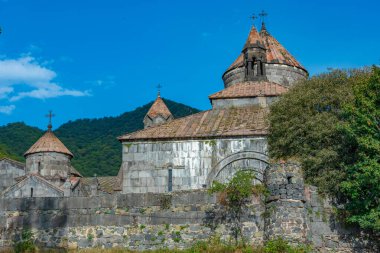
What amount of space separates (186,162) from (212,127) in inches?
59.5

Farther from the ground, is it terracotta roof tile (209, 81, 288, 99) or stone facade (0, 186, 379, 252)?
terracotta roof tile (209, 81, 288, 99)

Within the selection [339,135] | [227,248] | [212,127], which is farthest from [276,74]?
[227,248]

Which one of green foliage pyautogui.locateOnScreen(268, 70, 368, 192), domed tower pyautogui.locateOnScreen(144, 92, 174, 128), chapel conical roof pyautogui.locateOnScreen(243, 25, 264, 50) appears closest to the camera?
green foliage pyautogui.locateOnScreen(268, 70, 368, 192)

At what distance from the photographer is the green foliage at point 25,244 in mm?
12633

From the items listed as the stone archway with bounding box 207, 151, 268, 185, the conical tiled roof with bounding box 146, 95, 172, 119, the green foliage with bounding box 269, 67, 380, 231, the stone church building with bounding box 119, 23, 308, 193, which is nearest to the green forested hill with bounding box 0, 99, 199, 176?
the conical tiled roof with bounding box 146, 95, 172, 119

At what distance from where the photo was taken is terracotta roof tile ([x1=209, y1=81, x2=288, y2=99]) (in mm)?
21344

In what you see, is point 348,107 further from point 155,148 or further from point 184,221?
point 155,148

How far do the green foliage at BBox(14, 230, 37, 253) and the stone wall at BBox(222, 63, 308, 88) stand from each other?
49.4 feet

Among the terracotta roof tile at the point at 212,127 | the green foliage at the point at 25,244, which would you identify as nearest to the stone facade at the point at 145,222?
the green foliage at the point at 25,244

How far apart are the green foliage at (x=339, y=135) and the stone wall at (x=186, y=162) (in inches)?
84.5

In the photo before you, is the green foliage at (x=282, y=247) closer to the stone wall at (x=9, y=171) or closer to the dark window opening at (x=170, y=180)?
the dark window opening at (x=170, y=180)

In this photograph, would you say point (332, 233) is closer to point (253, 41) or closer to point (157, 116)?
point (253, 41)

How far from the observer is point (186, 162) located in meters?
19.0

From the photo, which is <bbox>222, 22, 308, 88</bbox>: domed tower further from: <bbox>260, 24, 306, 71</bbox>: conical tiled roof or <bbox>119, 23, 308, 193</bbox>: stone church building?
<bbox>119, 23, 308, 193</bbox>: stone church building
